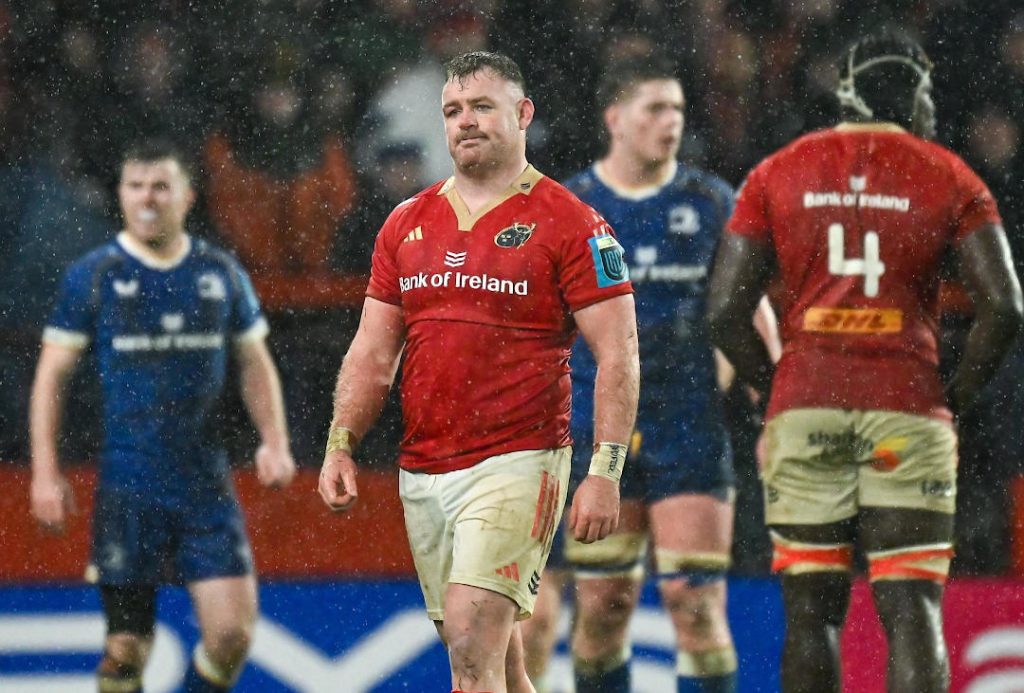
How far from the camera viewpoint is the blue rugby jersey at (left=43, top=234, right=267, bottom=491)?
5.38m

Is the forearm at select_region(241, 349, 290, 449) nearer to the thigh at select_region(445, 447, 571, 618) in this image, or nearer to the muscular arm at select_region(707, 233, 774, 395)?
the muscular arm at select_region(707, 233, 774, 395)

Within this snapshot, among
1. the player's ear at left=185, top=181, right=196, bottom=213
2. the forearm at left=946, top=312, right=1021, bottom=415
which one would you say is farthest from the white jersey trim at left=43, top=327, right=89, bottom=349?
the forearm at left=946, top=312, right=1021, bottom=415

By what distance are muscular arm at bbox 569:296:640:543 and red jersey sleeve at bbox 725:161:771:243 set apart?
2.92ft

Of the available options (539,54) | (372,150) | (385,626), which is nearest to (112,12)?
(372,150)

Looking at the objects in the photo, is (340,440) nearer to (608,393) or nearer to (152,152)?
(608,393)

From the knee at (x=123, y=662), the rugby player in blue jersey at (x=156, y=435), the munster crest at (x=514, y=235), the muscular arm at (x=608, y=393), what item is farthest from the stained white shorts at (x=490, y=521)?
the knee at (x=123, y=662)

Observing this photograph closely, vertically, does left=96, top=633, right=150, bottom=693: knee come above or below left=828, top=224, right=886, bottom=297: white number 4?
below

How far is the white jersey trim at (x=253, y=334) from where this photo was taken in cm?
557

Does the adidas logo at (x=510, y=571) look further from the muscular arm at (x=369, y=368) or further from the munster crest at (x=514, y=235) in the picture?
the munster crest at (x=514, y=235)

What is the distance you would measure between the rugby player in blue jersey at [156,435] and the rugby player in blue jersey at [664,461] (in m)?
1.00

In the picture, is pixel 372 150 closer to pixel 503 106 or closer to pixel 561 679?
pixel 561 679

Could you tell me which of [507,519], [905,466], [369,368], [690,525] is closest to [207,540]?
[690,525]

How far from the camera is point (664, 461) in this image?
16.7 ft

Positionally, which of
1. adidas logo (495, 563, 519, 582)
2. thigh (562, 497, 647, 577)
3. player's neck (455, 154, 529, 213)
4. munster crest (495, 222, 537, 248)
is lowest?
thigh (562, 497, 647, 577)
